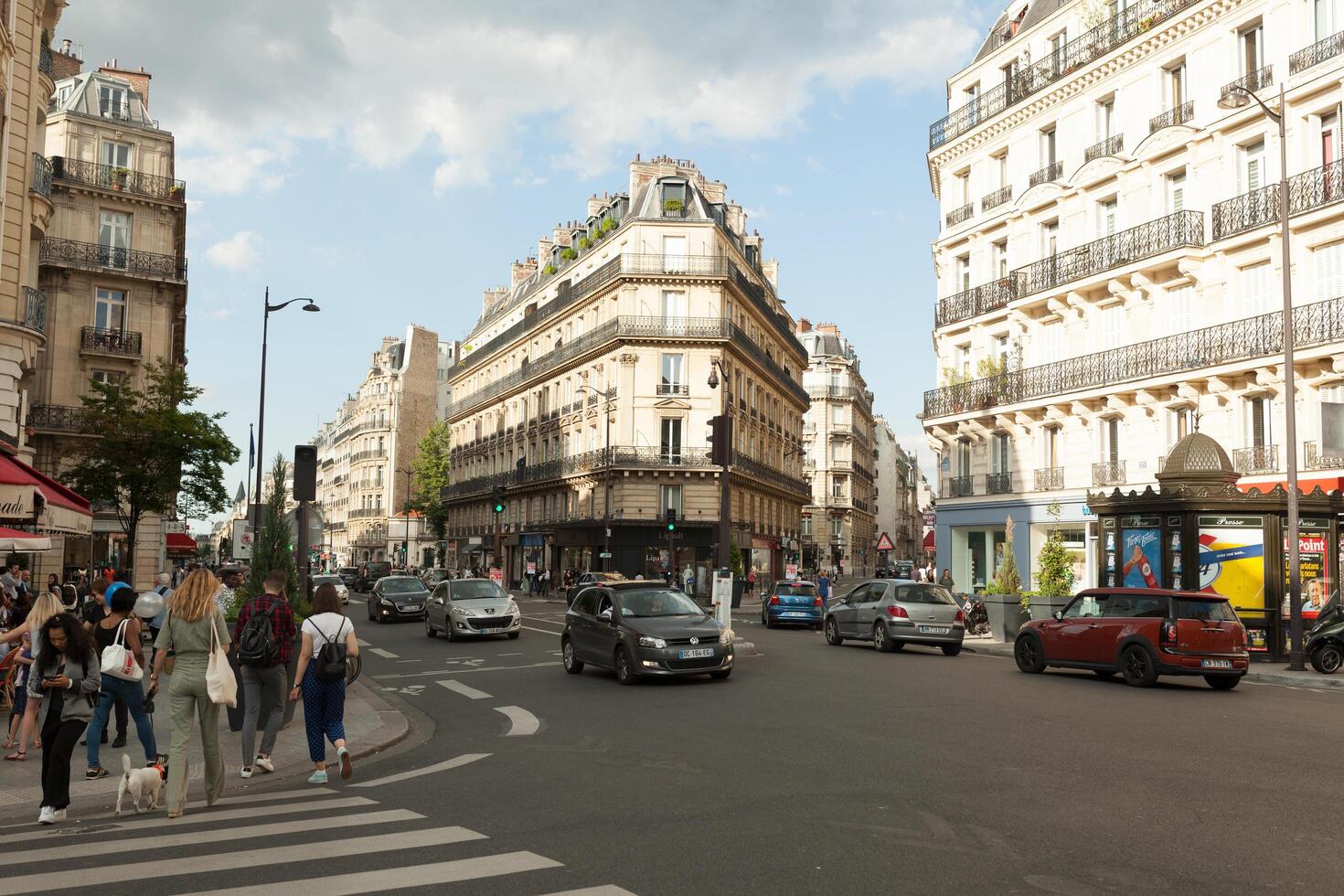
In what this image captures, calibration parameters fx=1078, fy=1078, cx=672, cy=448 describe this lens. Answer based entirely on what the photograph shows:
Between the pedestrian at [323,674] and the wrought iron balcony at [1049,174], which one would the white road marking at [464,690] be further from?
the wrought iron balcony at [1049,174]

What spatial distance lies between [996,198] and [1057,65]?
459 cm

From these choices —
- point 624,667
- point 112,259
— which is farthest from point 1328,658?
point 112,259

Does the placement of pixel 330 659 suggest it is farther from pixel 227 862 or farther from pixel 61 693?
pixel 227 862

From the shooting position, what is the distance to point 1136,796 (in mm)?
7867

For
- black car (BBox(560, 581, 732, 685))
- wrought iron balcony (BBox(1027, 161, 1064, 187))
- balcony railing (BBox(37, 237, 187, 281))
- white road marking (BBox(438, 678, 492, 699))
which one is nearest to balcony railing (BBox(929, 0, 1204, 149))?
wrought iron balcony (BBox(1027, 161, 1064, 187))

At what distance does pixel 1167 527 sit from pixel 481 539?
57674 mm

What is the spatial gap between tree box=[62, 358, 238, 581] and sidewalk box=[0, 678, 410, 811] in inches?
702

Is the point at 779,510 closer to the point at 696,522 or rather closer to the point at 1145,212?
the point at 696,522

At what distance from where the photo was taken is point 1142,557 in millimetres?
21156

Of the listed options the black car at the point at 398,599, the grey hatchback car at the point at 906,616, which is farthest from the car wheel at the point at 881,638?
the black car at the point at 398,599

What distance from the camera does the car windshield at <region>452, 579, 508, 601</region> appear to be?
86.9ft

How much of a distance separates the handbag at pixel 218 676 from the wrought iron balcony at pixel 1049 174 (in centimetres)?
3169

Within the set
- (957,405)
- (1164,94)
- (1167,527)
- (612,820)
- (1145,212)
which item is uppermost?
(1164,94)

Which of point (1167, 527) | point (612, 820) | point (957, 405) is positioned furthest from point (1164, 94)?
point (612, 820)
